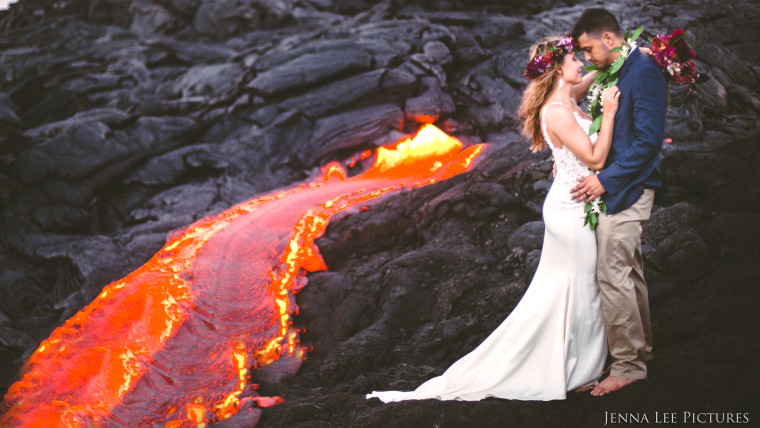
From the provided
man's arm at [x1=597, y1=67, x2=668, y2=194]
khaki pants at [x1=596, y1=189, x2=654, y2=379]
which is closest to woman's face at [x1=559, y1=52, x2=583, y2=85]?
man's arm at [x1=597, y1=67, x2=668, y2=194]

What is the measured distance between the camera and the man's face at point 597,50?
352 cm

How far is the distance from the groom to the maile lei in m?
0.04

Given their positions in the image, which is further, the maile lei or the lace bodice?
the lace bodice

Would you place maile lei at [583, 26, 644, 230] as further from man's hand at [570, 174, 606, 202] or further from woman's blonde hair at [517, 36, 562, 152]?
woman's blonde hair at [517, 36, 562, 152]

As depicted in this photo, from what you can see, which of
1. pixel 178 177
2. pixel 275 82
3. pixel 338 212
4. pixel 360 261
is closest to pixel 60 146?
pixel 178 177

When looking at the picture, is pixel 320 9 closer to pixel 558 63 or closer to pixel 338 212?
pixel 338 212

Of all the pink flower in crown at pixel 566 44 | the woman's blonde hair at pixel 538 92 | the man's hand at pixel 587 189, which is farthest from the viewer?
the woman's blonde hair at pixel 538 92

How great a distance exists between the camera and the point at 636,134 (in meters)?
3.29

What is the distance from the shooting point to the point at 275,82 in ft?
39.3

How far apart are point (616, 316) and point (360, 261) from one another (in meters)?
5.05

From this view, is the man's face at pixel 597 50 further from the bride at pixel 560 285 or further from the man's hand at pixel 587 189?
the man's hand at pixel 587 189

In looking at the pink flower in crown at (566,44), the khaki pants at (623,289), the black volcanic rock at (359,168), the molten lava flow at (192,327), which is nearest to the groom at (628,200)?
the khaki pants at (623,289)

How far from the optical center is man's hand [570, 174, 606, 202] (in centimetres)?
334

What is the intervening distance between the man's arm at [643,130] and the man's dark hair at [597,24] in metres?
0.42
